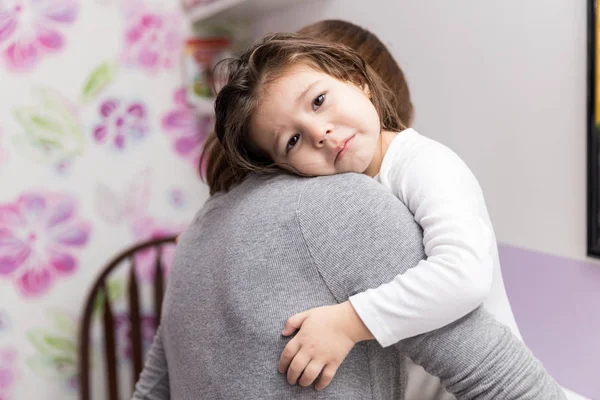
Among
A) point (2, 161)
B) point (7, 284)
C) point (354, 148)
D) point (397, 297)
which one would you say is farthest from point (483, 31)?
point (7, 284)

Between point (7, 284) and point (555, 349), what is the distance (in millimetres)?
1512

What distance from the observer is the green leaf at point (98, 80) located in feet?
6.10

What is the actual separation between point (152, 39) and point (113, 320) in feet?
3.04

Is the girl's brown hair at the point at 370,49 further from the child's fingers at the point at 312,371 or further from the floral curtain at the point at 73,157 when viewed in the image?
the floral curtain at the point at 73,157

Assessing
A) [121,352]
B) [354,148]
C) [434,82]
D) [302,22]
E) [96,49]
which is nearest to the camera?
[354,148]

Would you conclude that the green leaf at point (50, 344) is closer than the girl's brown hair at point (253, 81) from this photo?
No

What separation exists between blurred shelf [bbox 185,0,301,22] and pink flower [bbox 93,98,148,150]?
0.35 metres

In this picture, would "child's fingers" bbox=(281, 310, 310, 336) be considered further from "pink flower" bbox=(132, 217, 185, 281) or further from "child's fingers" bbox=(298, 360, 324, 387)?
"pink flower" bbox=(132, 217, 185, 281)

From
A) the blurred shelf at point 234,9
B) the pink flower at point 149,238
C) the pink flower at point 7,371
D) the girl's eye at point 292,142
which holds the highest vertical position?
the blurred shelf at point 234,9

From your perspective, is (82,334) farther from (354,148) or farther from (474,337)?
(474,337)

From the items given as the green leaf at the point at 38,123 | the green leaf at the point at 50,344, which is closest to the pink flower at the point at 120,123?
the green leaf at the point at 38,123

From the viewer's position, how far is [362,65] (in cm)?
92

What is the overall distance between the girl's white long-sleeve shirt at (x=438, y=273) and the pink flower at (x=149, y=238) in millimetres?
1439

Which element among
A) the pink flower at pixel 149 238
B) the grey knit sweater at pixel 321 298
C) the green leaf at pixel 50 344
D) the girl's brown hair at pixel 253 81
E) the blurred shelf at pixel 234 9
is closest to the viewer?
the grey knit sweater at pixel 321 298
